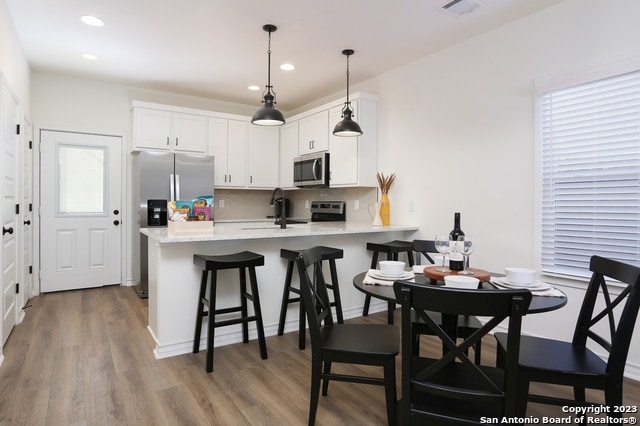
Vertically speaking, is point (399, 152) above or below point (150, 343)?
above

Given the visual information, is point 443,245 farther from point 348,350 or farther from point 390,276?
point 348,350

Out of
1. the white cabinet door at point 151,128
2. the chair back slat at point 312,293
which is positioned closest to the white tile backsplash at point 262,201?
the white cabinet door at point 151,128

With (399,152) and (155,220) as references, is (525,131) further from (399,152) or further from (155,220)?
(155,220)

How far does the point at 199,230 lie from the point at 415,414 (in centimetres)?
208

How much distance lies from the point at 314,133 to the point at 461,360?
13.3 feet

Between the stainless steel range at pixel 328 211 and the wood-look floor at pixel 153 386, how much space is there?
7.21 feet

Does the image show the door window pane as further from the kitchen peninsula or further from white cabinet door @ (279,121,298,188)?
white cabinet door @ (279,121,298,188)

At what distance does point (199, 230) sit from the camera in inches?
115

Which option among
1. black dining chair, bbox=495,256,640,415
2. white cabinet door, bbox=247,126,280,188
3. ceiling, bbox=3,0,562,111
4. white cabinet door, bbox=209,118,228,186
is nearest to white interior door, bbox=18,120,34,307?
ceiling, bbox=3,0,562,111

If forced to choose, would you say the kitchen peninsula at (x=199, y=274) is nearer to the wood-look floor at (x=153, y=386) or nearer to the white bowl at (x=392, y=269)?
the wood-look floor at (x=153, y=386)

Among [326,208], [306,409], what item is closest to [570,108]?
[306,409]

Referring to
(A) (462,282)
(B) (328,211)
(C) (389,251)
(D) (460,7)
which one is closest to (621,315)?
(A) (462,282)

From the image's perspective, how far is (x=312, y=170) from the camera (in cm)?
491

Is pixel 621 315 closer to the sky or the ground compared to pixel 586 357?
closer to the sky
